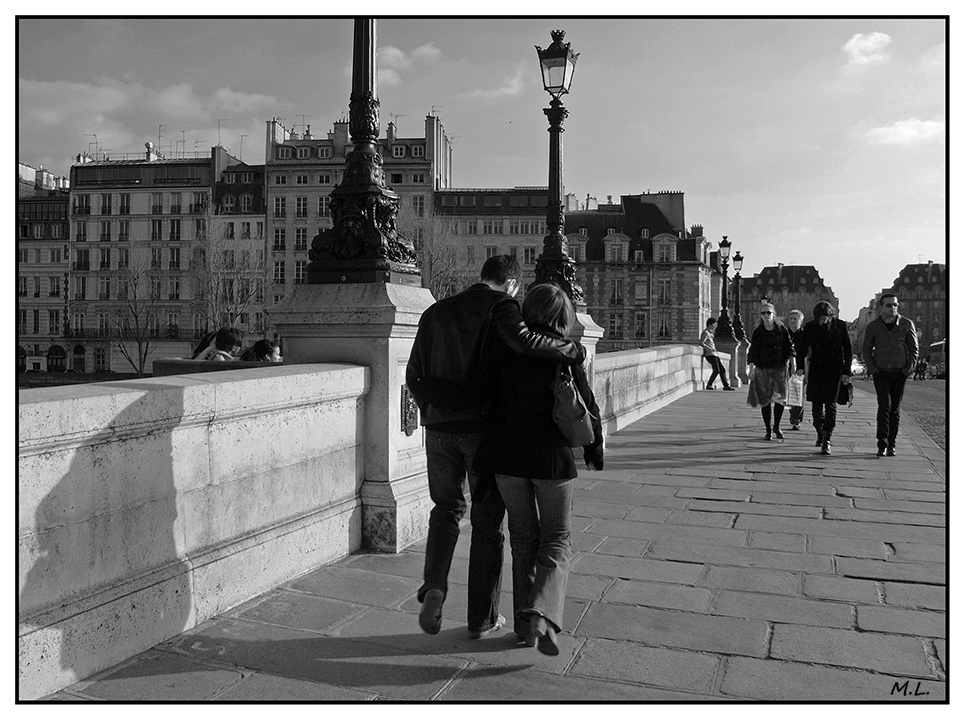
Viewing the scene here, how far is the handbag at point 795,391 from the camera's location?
1263cm

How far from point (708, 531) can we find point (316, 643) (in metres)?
3.36

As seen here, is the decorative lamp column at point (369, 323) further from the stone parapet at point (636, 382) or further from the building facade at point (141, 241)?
the building facade at point (141, 241)

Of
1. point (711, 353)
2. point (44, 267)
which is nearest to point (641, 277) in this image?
point (44, 267)

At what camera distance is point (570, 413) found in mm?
3857

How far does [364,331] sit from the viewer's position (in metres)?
5.85

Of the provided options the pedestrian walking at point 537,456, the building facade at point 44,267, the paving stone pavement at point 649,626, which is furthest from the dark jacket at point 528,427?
the building facade at point 44,267

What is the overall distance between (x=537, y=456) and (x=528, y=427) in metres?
0.13

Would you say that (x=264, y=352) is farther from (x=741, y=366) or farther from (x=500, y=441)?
(x=741, y=366)

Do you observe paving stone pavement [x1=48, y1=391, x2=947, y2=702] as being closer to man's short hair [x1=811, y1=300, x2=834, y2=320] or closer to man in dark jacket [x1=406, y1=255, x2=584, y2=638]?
man in dark jacket [x1=406, y1=255, x2=584, y2=638]

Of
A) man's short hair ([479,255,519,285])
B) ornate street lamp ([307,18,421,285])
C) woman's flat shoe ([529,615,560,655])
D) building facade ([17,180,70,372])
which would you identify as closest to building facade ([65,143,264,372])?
building facade ([17,180,70,372])

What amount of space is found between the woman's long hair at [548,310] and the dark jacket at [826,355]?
782 centimetres

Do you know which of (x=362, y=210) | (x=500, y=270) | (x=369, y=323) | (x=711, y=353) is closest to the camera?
(x=500, y=270)

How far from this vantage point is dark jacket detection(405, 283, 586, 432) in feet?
13.5

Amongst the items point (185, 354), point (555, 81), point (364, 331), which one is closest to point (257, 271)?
point (185, 354)
